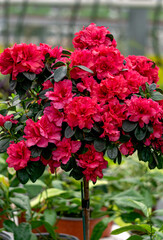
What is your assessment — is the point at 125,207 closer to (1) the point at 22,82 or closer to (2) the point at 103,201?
(2) the point at 103,201

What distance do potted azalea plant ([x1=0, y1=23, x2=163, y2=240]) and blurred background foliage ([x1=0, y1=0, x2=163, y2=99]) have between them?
3934 millimetres

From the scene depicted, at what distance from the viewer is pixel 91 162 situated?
3.30ft

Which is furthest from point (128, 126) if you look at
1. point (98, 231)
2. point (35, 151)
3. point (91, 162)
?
point (98, 231)

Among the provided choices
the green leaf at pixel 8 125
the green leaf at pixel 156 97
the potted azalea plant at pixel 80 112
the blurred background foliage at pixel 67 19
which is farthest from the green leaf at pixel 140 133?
the blurred background foliage at pixel 67 19

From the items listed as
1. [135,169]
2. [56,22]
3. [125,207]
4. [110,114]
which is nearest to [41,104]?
[110,114]

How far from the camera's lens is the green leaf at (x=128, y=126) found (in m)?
0.98

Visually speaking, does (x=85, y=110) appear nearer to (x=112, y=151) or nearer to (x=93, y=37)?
(x=112, y=151)

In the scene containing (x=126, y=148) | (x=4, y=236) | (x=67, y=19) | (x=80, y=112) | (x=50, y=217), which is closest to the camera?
(x=80, y=112)

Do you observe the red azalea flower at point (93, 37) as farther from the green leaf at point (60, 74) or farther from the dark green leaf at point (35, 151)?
the dark green leaf at point (35, 151)

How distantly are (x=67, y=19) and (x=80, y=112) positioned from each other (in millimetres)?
4337

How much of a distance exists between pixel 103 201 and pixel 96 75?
0.88m

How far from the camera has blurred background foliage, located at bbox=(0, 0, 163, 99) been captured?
16.4ft

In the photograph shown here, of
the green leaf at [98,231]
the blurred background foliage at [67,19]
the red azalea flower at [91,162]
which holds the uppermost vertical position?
the blurred background foliage at [67,19]

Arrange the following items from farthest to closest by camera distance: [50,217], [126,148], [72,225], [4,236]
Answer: [72,225]
[50,217]
[4,236]
[126,148]
